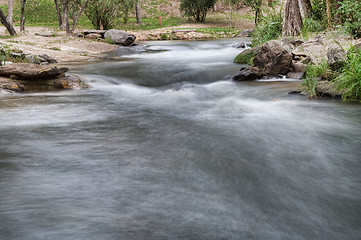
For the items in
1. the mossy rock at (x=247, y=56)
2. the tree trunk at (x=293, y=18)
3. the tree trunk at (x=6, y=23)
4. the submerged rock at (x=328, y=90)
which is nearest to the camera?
the submerged rock at (x=328, y=90)

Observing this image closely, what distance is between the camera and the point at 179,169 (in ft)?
12.5

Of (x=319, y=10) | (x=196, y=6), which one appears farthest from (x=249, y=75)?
(x=196, y=6)

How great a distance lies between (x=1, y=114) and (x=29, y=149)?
7.68 feet

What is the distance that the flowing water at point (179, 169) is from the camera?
2.63 metres

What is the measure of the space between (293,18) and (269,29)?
1768 millimetres

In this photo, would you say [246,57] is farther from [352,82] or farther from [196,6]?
[196,6]

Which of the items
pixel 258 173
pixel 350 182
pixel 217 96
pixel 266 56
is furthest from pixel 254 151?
pixel 266 56

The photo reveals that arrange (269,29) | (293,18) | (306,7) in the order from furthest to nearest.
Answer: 1. (269,29)
2. (306,7)
3. (293,18)

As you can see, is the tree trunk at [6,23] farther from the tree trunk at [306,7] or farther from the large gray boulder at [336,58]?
the large gray boulder at [336,58]

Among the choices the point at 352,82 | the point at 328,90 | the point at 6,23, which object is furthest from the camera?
the point at 6,23

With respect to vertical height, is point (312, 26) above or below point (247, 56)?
above

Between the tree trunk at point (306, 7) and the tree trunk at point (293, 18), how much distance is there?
163 centimetres

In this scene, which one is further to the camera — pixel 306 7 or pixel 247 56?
pixel 306 7

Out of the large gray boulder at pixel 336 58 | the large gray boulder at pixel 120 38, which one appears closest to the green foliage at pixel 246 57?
the large gray boulder at pixel 336 58
